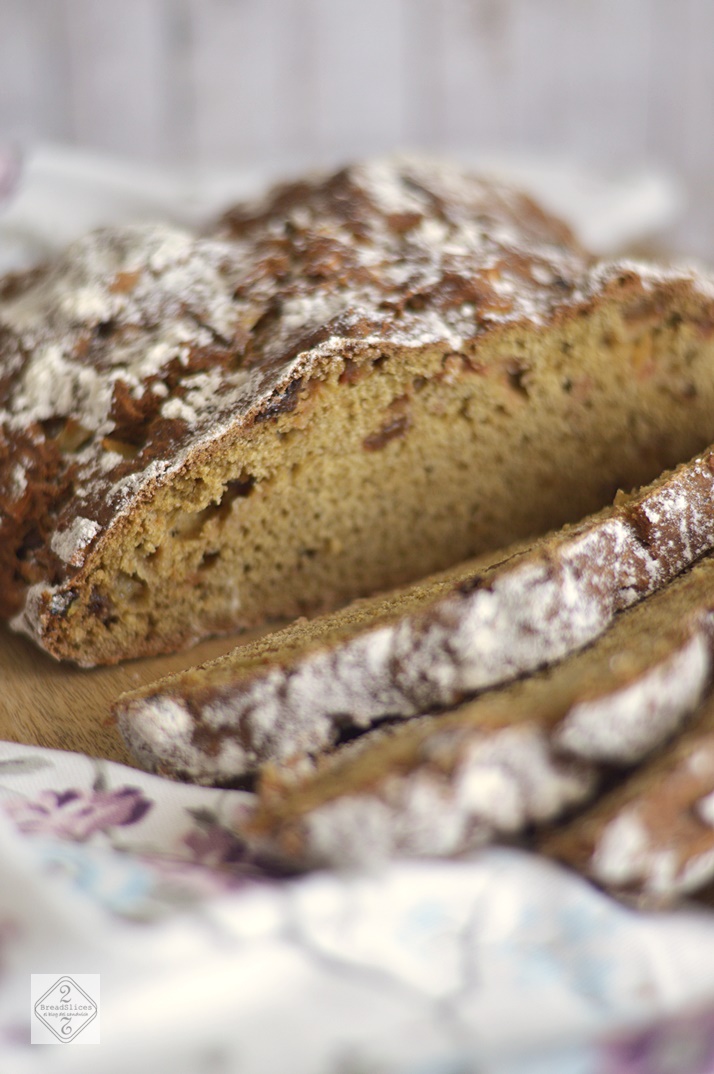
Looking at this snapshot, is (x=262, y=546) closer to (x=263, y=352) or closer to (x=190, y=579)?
(x=190, y=579)

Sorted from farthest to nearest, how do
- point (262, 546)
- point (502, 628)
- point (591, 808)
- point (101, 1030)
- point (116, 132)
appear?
1. point (116, 132)
2. point (262, 546)
3. point (502, 628)
4. point (591, 808)
5. point (101, 1030)

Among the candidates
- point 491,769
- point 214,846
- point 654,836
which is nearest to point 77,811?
point 214,846

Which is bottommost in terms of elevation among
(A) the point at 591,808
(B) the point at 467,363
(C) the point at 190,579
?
(C) the point at 190,579

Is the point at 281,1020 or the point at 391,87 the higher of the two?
the point at 391,87

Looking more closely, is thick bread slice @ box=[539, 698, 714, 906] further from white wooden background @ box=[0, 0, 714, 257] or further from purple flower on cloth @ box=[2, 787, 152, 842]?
white wooden background @ box=[0, 0, 714, 257]

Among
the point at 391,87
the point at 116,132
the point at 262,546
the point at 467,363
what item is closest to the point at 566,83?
the point at 391,87

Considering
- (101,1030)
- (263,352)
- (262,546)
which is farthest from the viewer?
(262,546)

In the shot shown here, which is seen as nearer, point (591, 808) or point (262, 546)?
point (591, 808)

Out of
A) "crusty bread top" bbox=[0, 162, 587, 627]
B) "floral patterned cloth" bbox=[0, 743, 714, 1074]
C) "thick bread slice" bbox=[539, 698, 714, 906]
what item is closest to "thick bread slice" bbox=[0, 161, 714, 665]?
"crusty bread top" bbox=[0, 162, 587, 627]
